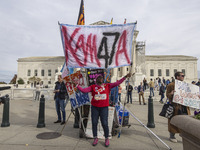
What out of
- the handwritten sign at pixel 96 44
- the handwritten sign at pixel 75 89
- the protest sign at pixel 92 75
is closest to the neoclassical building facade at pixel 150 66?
the protest sign at pixel 92 75

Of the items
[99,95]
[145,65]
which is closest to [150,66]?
[145,65]

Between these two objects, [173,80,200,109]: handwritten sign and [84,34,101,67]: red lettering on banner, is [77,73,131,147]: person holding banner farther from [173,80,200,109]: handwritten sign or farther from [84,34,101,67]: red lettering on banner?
[173,80,200,109]: handwritten sign

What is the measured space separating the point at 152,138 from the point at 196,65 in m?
69.7

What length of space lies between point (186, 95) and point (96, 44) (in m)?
2.82

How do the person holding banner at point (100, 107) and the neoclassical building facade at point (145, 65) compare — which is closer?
the person holding banner at point (100, 107)

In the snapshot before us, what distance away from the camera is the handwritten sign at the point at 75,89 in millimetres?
4489

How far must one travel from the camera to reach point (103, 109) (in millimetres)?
3709

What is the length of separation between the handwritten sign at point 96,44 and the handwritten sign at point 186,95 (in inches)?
58.5

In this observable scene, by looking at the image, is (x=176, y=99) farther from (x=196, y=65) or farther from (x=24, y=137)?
(x=196, y=65)

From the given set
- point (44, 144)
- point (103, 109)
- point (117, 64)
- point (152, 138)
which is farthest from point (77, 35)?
point (152, 138)

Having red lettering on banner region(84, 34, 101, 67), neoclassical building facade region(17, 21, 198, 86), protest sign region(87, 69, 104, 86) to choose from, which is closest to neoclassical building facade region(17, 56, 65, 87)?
neoclassical building facade region(17, 21, 198, 86)

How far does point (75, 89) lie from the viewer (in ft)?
14.8

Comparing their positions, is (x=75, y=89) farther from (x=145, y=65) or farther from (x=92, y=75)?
(x=145, y=65)

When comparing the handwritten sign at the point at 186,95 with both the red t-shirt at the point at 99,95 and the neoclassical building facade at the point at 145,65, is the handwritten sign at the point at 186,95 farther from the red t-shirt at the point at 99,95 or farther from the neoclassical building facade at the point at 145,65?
the neoclassical building facade at the point at 145,65
